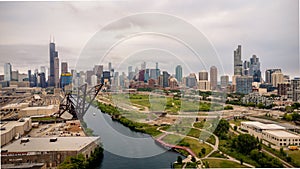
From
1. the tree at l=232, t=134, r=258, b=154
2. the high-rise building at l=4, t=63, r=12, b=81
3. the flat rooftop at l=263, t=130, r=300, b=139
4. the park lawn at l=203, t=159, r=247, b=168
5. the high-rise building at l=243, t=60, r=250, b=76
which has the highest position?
Result: the high-rise building at l=243, t=60, r=250, b=76

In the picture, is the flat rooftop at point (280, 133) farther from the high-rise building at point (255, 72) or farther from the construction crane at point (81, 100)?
the high-rise building at point (255, 72)

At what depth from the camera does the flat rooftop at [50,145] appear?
3.00 m

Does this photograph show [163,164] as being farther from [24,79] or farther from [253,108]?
[24,79]

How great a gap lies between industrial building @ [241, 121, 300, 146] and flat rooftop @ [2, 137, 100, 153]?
248 cm

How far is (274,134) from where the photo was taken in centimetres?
399

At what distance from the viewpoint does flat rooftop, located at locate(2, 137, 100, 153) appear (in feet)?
9.83

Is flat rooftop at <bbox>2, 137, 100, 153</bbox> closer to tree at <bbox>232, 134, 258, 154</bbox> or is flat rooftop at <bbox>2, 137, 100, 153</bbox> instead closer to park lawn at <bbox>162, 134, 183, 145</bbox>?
park lawn at <bbox>162, 134, 183, 145</bbox>

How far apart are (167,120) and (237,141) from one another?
47.2 inches

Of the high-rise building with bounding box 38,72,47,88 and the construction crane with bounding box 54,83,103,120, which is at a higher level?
the high-rise building with bounding box 38,72,47,88

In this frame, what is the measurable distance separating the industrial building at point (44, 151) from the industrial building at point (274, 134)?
253cm

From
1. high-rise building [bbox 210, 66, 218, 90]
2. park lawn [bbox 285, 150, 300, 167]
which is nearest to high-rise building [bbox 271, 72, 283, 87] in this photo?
high-rise building [bbox 210, 66, 218, 90]

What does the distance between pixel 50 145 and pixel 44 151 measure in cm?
22

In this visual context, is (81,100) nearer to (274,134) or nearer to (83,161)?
(83,161)

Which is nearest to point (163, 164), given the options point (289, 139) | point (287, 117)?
point (289, 139)
